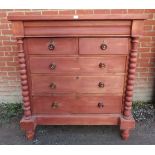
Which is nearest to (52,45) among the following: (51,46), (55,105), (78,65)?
(51,46)

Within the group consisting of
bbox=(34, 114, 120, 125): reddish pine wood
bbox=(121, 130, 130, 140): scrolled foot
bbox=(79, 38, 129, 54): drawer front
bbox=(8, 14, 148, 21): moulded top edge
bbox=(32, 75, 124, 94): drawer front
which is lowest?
bbox=(121, 130, 130, 140): scrolled foot

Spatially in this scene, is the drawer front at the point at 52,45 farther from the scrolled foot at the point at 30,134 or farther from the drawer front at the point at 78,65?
the scrolled foot at the point at 30,134

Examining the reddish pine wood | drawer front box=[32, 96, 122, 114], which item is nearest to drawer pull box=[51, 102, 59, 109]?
drawer front box=[32, 96, 122, 114]

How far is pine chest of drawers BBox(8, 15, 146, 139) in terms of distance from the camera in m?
2.15

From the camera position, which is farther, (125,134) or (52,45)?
(125,134)

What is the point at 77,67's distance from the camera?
2.32m

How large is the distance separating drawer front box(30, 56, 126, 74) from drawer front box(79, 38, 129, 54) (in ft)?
0.22

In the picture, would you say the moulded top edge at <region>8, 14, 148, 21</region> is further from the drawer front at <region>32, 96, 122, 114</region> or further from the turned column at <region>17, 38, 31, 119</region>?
the drawer front at <region>32, 96, 122, 114</region>

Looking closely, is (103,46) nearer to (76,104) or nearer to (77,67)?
(77,67)

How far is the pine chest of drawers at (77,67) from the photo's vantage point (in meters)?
2.15

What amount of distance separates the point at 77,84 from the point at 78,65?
0.21 m

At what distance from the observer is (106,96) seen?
245 centimetres

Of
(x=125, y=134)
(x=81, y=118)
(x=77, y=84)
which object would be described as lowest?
(x=125, y=134)
